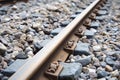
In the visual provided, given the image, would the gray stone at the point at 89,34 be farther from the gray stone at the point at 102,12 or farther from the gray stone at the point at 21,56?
the gray stone at the point at 102,12

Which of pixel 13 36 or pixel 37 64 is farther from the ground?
pixel 37 64

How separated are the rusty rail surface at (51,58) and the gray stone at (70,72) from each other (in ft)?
0.15

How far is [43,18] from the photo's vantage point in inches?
164

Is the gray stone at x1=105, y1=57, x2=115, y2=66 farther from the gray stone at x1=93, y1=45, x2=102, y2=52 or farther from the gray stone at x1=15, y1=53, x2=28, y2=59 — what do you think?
the gray stone at x1=15, y1=53, x2=28, y2=59

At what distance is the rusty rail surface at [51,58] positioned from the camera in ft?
6.61

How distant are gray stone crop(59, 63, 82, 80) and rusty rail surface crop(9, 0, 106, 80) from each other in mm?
46

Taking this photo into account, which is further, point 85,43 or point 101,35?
point 101,35

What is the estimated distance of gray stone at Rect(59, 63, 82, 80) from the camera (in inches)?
85.7

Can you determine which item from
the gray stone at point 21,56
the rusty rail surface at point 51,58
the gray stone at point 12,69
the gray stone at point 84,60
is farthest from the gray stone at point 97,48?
the gray stone at point 12,69

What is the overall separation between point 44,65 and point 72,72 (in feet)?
0.82

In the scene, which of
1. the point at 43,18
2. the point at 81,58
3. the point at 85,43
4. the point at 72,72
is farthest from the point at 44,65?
the point at 43,18

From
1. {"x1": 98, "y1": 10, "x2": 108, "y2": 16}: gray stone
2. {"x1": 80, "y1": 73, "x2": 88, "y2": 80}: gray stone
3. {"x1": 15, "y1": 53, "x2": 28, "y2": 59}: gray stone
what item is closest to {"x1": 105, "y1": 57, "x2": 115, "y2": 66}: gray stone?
{"x1": 80, "y1": 73, "x2": 88, "y2": 80}: gray stone

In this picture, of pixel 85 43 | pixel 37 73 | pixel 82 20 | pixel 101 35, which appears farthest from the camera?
pixel 82 20

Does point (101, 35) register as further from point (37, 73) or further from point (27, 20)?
point (37, 73)
